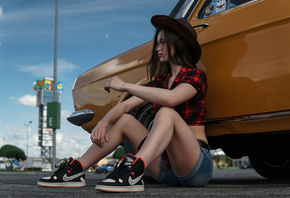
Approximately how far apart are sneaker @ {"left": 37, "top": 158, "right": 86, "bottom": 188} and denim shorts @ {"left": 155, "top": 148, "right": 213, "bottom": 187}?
1.86ft

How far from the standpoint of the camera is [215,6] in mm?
3264

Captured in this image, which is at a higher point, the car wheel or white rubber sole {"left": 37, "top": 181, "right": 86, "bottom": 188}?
white rubber sole {"left": 37, "top": 181, "right": 86, "bottom": 188}

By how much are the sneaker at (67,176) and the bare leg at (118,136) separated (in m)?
0.08

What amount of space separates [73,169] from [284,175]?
3169mm

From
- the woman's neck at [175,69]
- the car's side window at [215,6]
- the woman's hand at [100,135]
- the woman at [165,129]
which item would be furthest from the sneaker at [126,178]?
the car's side window at [215,6]

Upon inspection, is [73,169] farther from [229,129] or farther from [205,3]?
[205,3]

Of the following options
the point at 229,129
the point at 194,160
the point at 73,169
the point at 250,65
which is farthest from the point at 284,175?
the point at 73,169

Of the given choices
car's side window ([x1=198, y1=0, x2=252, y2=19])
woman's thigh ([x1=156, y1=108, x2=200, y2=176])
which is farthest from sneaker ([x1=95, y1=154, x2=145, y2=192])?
car's side window ([x1=198, y1=0, x2=252, y2=19])

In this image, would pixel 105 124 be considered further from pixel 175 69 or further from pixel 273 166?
pixel 273 166

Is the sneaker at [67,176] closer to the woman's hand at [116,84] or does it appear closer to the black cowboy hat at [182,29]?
the woman's hand at [116,84]

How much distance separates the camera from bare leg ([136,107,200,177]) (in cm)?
226

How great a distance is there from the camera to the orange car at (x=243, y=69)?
269 cm

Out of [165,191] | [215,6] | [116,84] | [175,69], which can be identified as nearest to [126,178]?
[165,191]

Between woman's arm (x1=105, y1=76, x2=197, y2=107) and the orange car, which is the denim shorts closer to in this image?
woman's arm (x1=105, y1=76, x2=197, y2=107)
